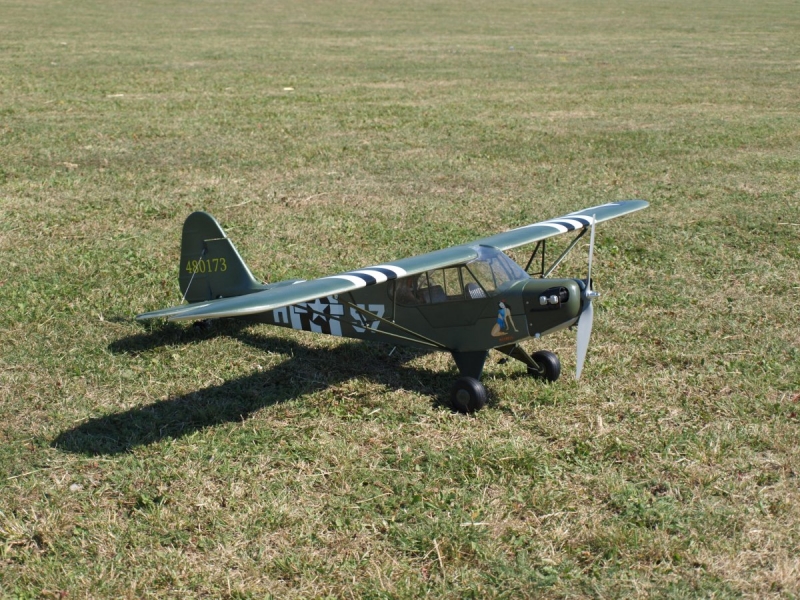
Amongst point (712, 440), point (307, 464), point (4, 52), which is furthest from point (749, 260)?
point (4, 52)

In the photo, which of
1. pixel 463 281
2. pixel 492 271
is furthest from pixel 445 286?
pixel 492 271

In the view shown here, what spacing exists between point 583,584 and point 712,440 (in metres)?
2.24

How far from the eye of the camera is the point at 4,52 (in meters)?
30.7

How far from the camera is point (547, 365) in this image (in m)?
8.25

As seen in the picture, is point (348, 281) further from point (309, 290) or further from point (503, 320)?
point (503, 320)

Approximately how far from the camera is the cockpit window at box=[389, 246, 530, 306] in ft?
25.3

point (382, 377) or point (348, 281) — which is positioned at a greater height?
point (348, 281)

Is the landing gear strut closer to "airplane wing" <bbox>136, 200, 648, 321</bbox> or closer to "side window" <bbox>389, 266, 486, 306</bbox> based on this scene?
"side window" <bbox>389, 266, 486, 306</bbox>

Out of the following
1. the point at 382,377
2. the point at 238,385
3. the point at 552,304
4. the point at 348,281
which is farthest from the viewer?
the point at 382,377

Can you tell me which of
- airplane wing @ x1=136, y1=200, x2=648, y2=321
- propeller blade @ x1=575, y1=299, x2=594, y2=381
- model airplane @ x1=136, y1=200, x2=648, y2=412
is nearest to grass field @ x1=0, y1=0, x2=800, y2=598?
model airplane @ x1=136, y1=200, x2=648, y2=412

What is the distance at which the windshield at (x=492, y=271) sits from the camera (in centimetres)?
769

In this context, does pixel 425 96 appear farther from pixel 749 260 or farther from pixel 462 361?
pixel 462 361

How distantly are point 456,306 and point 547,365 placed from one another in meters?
1.12

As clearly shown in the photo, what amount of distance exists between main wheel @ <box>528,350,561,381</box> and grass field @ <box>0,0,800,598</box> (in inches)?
7.5
